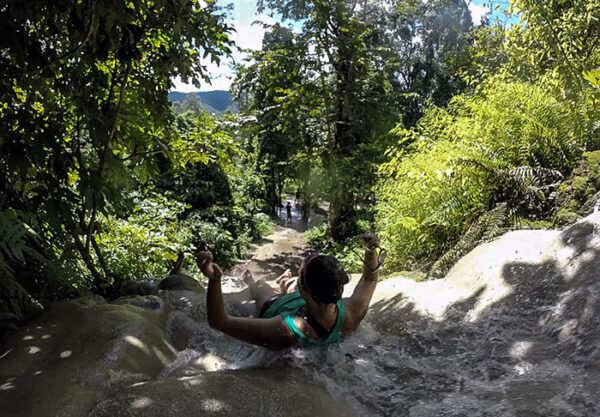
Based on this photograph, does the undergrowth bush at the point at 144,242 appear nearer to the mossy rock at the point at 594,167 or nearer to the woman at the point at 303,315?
the woman at the point at 303,315

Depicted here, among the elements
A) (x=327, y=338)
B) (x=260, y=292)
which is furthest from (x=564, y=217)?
(x=260, y=292)

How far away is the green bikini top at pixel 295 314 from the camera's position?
2.69m

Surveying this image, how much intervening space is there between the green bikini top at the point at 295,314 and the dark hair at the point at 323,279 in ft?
0.81

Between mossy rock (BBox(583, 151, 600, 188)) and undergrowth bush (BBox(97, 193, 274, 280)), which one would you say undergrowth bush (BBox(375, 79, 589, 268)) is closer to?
mossy rock (BBox(583, 151, 600, 188))

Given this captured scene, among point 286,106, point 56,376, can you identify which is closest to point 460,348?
point 56,376

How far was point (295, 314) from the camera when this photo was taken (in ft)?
9.32

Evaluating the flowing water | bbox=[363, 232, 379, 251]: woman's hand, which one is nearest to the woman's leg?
the flowing water

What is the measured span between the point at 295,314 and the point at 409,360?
2.87ft

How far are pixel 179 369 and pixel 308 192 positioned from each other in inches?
487

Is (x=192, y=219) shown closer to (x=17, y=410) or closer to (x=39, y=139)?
(x=39, y=139)

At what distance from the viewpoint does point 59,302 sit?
3.52 metres

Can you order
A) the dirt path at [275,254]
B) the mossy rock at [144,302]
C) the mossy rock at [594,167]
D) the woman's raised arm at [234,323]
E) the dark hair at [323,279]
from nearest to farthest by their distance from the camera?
the woman's raised arm at [234,323], the dark hair at [323,279], the mossy rock at [144,302], the mossy rock at [594,167], the dirt path at [275,254]

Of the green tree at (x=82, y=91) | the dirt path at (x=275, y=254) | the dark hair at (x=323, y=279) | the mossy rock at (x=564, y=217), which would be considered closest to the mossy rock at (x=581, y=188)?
the mossy rock at (x=564, y=217)

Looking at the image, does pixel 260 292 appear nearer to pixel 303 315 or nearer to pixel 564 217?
pixel 303 315
